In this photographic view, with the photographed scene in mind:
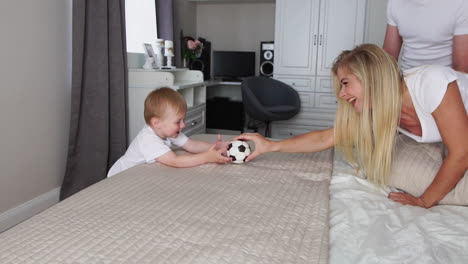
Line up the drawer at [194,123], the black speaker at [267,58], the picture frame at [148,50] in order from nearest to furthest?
the drawer at [194,123] < the picture frame at [148,50] < the black speaker at [267,58]

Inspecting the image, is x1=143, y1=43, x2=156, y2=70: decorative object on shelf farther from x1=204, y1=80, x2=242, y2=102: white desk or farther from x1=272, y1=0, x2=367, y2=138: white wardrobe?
x1=204, y1=80, x2=242, y2=102: white desk

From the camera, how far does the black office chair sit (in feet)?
13.7

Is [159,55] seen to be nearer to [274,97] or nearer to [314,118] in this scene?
[274,97]

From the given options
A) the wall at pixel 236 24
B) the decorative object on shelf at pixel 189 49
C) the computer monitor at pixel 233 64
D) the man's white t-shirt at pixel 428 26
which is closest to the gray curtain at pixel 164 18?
the decorative object on shelf at pixel 189 49

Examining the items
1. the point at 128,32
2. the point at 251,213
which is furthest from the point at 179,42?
the point at 251,213

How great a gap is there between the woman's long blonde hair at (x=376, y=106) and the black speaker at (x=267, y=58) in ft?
11.2

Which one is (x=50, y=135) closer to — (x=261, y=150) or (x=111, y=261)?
(x=261, y=150)

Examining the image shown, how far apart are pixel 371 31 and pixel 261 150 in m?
3.09

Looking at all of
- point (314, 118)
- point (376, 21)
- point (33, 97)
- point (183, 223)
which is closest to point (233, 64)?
point (314, 118)

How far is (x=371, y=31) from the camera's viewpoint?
13.9 feet

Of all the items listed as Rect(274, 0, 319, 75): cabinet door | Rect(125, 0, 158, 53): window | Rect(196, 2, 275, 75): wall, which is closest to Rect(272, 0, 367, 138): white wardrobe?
Rect(274, 0, 319, 75): cabinet door

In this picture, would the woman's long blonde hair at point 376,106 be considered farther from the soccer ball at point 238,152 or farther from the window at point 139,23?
the window at point 139,23

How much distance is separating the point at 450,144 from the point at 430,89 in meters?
0.17

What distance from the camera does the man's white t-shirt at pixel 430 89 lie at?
119cm
